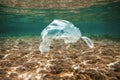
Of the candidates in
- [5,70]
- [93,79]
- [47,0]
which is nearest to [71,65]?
[93,79]

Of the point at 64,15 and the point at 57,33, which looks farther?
the point at 64,15

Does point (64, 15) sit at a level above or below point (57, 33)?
below

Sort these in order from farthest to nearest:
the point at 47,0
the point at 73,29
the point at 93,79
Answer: the point at 47,0 < the point at 73,29 < the point at 93,79

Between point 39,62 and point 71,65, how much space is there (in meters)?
1.54

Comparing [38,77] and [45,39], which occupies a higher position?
[45,39]

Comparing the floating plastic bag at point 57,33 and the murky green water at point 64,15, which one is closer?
the floating plastic bag at point 57,33

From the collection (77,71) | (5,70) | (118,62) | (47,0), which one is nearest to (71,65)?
(77,71)

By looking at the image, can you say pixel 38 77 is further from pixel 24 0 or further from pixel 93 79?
pixel 24 0

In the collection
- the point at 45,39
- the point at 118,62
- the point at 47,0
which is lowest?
the point at 118,62

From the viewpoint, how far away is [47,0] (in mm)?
19391

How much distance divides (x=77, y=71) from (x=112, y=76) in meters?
1.25

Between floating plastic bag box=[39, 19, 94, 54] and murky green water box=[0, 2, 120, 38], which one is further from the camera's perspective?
murky green water box=[0, 2, 120, 38]

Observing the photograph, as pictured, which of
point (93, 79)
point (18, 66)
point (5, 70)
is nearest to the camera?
point (93, 79)

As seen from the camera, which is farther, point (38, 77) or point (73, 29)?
point (73, 29)
